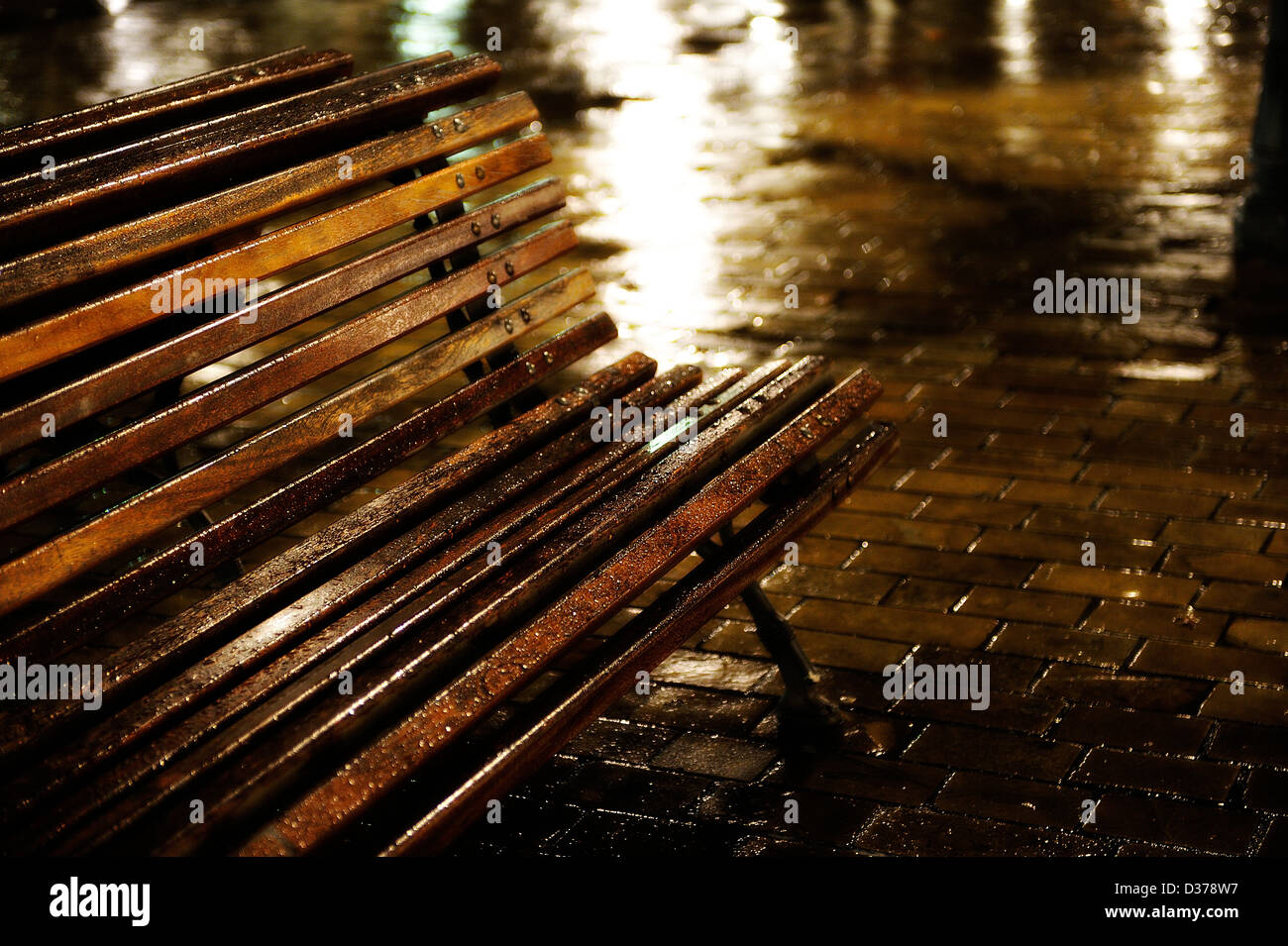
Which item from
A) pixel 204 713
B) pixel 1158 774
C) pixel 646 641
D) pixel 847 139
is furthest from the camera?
pixel 847 139

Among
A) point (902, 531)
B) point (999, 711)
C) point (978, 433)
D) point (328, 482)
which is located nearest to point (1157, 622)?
point (999, 711)

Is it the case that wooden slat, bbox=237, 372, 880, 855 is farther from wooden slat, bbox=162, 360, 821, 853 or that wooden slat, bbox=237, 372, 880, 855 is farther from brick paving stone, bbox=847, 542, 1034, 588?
brick paving stone, bbox=847, 542, 1034, 588

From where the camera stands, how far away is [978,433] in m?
4.07

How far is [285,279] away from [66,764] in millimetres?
4365

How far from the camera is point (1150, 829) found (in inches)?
95.6

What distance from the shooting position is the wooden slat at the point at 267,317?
2.11m

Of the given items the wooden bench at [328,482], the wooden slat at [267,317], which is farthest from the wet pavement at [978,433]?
the wooden slat at [267,317]

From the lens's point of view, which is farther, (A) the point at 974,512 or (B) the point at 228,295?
(A) the point at 974,512

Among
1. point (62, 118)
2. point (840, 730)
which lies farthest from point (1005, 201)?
point (62, 118)

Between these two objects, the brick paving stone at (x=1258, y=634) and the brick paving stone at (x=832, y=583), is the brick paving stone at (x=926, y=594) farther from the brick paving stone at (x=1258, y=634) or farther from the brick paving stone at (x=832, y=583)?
the brick paving stone at (x=1258, y=634)

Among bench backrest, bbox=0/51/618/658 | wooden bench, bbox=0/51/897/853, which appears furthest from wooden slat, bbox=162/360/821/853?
bench backrest, bbox=0/51/618/658

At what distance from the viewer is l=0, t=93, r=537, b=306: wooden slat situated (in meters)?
2.11

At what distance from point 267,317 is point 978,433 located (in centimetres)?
233

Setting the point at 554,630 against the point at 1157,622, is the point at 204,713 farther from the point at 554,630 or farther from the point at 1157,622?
the point at 1157,622
